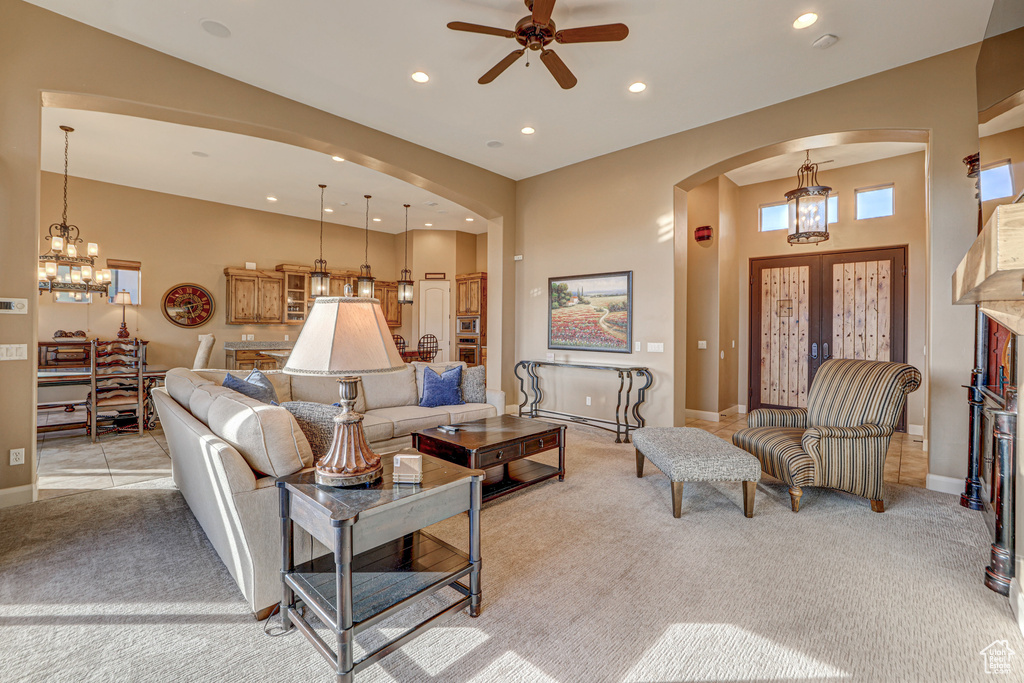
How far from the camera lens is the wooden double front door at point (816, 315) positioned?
578 centimetres

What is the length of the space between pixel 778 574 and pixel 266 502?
8.21 feet

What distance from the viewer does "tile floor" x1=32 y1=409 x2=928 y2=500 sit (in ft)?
12.3

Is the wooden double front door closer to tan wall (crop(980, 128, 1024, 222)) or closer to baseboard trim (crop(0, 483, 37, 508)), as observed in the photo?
tan wall (crop(980, 128, 1024, 222))

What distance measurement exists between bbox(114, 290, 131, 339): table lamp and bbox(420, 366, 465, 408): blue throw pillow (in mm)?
5188

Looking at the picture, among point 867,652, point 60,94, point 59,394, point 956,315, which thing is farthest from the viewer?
point 59,394

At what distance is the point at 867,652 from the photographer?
1.81 metres

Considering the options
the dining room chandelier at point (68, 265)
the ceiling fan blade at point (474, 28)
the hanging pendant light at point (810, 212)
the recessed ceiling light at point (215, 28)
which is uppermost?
the recessed ceiling light at point (215, 28)

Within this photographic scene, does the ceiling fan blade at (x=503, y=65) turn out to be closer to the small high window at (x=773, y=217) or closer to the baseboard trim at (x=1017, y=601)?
the baseboard trim at (x=1017, y=601)

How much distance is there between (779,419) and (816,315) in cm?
324

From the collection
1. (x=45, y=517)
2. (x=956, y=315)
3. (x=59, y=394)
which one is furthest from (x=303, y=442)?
(x=59, y=394)

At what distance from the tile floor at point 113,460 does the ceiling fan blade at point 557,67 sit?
416 centimetres

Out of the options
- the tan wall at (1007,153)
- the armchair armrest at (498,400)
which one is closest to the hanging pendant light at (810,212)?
the tan wall at (1007,153)

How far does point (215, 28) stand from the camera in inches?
130

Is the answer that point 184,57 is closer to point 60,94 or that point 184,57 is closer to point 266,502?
point 60,94
